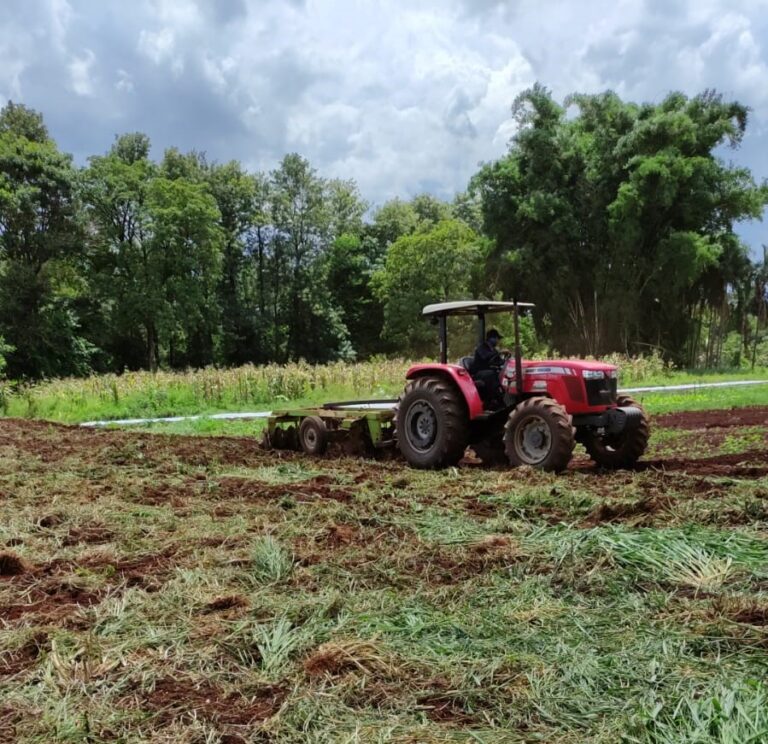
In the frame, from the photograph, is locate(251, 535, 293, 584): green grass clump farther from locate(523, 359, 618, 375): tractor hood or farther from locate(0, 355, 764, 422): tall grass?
locate(0, 355, 764, 422): tall grass

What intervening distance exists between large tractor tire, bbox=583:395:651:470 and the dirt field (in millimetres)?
1367

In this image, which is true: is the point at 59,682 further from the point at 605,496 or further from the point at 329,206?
the point at 329,206

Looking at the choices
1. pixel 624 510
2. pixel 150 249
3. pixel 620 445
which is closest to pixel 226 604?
pixel 624 510

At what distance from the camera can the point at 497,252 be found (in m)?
35.3

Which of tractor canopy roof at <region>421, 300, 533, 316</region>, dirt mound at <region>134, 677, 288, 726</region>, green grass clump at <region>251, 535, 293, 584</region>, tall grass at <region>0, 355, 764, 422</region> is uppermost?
tractor canopy roof at <region>421, 300, 533, 316</region>

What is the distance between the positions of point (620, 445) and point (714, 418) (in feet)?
20.0

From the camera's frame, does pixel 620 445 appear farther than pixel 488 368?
No

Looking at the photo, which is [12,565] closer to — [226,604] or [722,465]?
[226,604]

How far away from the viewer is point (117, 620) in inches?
155

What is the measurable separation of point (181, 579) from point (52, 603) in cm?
71

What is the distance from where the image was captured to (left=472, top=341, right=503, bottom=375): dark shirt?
904 centimetres

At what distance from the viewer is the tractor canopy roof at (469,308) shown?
8.91 metres

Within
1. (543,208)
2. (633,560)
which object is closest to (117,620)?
(633,560)

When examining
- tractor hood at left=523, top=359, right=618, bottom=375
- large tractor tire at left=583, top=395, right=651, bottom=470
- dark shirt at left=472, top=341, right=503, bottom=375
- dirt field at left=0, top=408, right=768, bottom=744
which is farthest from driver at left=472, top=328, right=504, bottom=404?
dirt field at left=0, top=408, right=768, bottom=744
